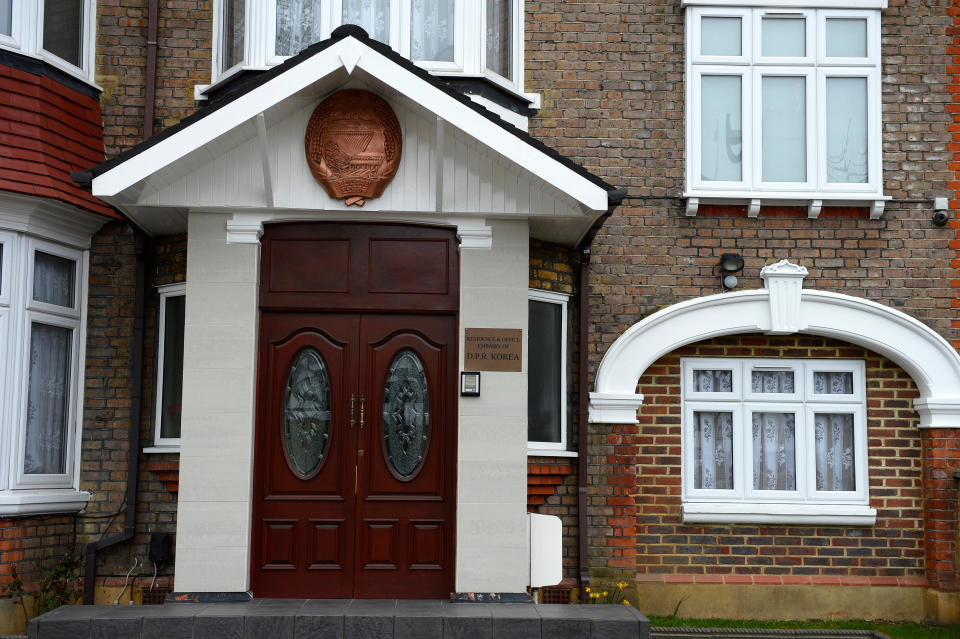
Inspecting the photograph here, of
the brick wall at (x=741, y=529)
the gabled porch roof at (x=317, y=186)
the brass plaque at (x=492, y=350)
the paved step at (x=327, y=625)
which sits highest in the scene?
the gabled porch roof at (x=317, y=186)

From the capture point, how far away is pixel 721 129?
9.72 metres

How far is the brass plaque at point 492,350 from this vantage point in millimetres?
8141

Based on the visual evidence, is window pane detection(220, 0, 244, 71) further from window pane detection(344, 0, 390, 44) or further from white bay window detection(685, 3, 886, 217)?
white bay window detection(685, 3, 886, 217)

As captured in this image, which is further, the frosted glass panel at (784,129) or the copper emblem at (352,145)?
the frosted glass panel at (784,129)

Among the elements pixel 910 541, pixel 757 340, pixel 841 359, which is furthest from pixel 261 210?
pixel 910 541

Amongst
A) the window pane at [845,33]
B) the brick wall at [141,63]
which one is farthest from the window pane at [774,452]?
the brick wall at [141,63]

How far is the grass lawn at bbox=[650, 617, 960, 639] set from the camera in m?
8.92

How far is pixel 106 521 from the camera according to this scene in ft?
30.2

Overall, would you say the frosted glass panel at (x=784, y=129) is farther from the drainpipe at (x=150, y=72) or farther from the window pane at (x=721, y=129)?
the drainpipe at (x=150, y=72)

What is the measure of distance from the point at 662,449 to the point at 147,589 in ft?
15.3

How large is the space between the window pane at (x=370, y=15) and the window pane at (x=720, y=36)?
9.55 ft

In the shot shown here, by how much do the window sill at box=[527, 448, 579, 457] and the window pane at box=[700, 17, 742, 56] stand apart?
3.87 m

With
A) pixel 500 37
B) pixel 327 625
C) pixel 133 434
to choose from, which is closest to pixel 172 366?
pixel 133 434

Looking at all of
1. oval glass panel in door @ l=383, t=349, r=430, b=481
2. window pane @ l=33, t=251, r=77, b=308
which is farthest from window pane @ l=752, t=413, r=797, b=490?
window pane @ l=33, t=251, r=77, b=308
